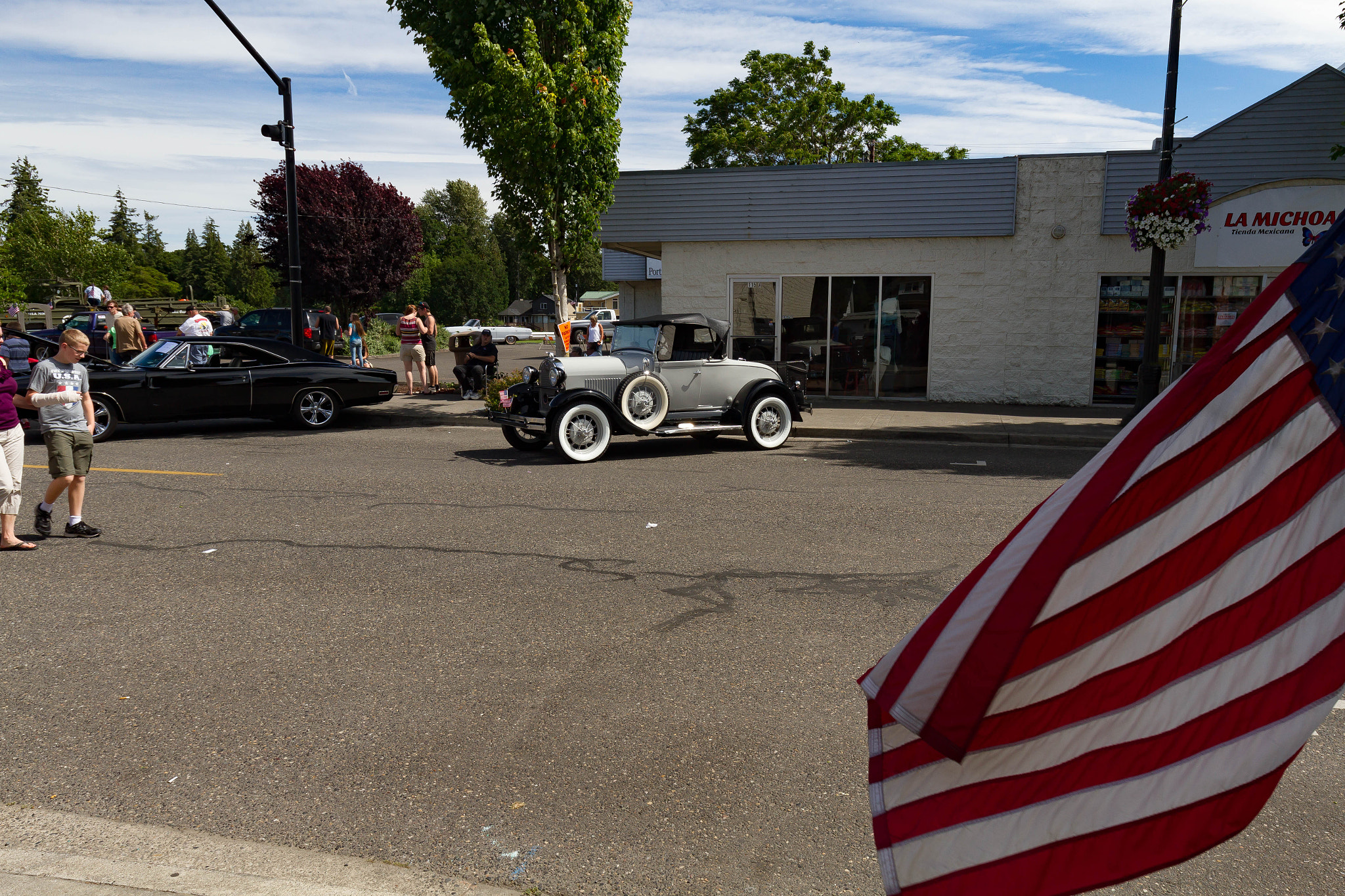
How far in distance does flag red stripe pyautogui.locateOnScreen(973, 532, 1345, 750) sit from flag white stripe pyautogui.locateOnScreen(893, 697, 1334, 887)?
13 cm

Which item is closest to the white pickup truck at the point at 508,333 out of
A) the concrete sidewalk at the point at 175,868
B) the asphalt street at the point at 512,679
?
the asphalt street at the point at 512,679

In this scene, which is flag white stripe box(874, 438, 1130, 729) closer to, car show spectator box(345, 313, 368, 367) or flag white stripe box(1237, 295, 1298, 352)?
flag white stripe box(1237, 295, 1298, 352)

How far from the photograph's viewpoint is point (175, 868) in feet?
10.4

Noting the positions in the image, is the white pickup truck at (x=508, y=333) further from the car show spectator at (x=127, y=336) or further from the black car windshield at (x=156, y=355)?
the black car windshield at (x=156, y=355)

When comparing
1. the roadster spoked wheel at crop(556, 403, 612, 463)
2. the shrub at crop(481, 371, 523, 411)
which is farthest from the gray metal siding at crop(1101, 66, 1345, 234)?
the shrub at crop(481, 371, 523, 411)

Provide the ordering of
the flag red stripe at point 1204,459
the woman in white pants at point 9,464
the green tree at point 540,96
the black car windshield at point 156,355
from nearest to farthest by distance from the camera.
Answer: the flag red stripe at point 1204,459
the woman in white pants at point 9,464
the black car windshield at point 156,355
the green tree at point 540,96

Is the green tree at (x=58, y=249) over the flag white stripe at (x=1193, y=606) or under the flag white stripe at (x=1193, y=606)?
over

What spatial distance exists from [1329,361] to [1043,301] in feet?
55.5

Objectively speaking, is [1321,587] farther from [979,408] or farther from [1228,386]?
[979,408]

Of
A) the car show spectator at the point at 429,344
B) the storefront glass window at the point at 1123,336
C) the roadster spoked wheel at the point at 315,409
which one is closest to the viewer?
the roadster spoked wheel at the point at 315,409

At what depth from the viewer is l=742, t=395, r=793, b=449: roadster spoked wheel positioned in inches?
503

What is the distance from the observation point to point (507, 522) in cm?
816

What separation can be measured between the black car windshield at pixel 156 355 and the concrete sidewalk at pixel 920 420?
3.19m

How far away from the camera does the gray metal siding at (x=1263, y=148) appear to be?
1589 cm
